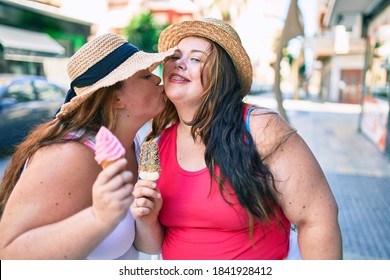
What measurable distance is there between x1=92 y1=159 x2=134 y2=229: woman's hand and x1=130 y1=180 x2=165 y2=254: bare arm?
314 mm

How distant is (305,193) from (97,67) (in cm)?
111

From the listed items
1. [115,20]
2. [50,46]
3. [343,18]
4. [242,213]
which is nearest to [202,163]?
[242,213]

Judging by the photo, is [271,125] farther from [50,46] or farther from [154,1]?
[154,1]

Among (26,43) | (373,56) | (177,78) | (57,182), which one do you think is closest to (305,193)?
(177,78)

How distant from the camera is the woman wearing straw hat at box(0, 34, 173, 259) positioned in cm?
135

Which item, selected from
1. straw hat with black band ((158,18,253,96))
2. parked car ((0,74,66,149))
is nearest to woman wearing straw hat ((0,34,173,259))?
straw hat with black band ((158,18,253,96))

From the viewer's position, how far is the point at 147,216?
190 centimetres

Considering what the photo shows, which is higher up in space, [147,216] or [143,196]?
[143,196]

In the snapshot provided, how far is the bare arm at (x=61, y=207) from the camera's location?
51.4 inches

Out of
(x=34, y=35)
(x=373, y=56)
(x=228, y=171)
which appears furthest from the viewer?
(x=34, y=35)

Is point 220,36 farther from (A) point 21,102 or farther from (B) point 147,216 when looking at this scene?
(A) point 21,102

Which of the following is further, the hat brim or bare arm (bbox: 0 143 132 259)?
the hat brim

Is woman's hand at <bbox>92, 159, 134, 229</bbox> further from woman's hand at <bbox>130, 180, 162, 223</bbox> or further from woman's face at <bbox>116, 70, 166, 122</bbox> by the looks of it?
woman's face at <bbox>116, 70, 166, 122</bbox>

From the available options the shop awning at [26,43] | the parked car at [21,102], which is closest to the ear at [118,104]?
the parked car at [21,102]
